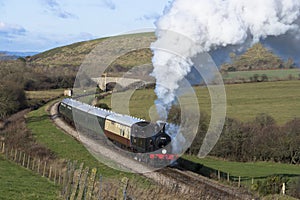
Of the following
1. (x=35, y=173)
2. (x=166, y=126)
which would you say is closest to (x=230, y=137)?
(x=166, y=126)

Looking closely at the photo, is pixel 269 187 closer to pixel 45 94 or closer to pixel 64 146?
pixel 64 146

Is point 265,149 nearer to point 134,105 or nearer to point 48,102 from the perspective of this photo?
point 134,105

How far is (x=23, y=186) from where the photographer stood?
802 inches

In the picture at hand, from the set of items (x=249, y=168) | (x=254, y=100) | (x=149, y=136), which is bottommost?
(x=249, y=168)

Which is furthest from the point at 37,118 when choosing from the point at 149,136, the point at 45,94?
the point at 45,94

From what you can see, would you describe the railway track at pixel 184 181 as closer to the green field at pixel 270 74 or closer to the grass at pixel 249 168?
the grass at pixel 249 168

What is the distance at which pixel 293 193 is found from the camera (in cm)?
2359

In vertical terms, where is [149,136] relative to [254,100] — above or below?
below

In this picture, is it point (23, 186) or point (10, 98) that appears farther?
point (10, 98)

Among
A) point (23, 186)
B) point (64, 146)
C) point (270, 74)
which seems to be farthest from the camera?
point (270, 74)

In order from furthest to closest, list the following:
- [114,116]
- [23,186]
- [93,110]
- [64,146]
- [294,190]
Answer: [93,110], [64,146], [114,116], [294,190], [23,186]

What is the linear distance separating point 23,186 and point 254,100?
46.5 metres

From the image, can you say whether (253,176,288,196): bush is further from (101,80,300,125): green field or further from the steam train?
(101,80,300,125): green field

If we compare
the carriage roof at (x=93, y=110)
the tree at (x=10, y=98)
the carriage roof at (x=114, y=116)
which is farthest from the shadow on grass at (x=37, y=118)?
the carriage roof at (x=114, y=116)
